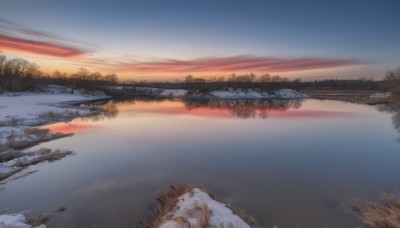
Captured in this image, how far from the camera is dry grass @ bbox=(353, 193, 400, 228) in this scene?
523cm

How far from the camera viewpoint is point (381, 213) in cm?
604

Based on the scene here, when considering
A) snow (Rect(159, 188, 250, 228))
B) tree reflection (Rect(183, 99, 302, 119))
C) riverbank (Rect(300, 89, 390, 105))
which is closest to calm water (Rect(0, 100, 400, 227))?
snow (Rect(159, 188, 250, 228))

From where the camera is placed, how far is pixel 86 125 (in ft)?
67.2

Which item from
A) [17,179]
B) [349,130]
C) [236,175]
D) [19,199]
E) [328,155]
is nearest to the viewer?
[19,199]

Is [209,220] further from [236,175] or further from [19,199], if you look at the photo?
[19,199]

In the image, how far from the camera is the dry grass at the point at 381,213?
17.2ft

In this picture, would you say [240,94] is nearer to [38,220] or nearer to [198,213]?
[198,213]

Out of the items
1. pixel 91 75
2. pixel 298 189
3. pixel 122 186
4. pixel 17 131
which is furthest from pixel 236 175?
pixel 91 75

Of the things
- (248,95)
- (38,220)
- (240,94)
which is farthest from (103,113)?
(248,95)

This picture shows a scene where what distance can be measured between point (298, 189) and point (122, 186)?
560 cm

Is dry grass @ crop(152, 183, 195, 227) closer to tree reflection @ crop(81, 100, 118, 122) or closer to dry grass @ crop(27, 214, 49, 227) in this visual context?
dry grass @ crop(27, 214, 49, 227)

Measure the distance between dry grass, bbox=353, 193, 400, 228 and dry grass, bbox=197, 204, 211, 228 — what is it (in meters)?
3.44

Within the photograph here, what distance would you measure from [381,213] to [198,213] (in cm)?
421

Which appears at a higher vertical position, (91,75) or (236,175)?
(91,75)
